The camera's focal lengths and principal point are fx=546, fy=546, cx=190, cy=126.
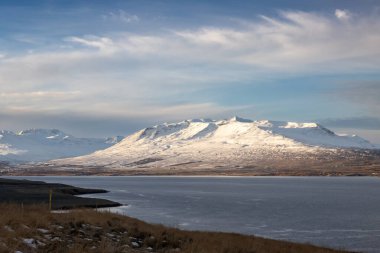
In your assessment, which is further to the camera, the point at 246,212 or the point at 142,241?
the point at 246,212

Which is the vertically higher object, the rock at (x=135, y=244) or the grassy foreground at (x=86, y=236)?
the grassy foreground at (x=86, y=236)

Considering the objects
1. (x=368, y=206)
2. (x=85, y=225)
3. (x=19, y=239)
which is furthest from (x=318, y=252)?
(x=368, y=206)

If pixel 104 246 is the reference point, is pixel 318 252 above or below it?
below

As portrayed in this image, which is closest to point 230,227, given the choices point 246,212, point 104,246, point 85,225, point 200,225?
point 200,225

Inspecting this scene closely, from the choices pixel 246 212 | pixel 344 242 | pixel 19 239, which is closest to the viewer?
pixel 19 239

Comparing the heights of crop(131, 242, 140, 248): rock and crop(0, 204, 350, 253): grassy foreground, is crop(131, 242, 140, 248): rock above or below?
below

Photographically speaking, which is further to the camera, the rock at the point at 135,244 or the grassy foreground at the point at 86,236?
the rock at the point at 135,244

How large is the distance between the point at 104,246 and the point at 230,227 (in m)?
34.8

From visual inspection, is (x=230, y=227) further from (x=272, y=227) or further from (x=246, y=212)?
(x=246, y=212)

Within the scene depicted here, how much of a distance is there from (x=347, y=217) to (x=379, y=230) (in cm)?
1314

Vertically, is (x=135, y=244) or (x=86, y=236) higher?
(x=86, y=236)

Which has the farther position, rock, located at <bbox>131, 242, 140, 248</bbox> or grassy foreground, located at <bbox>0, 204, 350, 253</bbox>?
rock, located at <bbox>131, 242, 140, 248</bbox>

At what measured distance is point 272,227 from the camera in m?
54.5

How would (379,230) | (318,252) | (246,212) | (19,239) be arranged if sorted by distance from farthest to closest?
(246,212)
(379,230)
(318,252)
(19,239)
